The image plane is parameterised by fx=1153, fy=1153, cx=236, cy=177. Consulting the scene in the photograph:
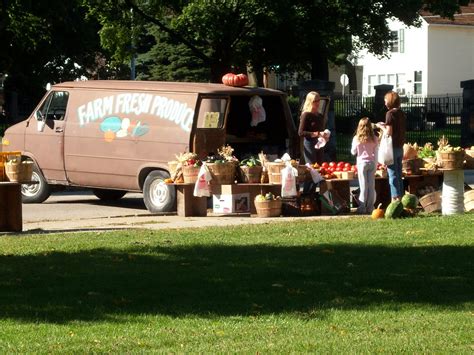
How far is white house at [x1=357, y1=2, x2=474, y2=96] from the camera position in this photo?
68688mm

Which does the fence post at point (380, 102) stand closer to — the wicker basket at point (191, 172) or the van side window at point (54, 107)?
the van side window at point (54, 107)

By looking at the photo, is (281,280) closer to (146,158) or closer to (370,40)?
(146,158)

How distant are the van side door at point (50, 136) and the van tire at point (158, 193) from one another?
1.93 metres

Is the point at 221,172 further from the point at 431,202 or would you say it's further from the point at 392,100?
the point at 431,202

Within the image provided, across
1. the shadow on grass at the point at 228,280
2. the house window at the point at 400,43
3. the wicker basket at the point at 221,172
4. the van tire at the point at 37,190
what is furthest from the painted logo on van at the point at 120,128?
the house window at the point at 400,43

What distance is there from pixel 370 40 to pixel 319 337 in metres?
33.3

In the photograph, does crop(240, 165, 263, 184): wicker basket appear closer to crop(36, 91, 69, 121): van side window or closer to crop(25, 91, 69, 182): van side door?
crop(25, 91, 69, 182): van side door

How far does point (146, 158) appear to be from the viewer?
61.1ft

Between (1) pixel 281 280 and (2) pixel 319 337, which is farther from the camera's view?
(1) pixel 281 280

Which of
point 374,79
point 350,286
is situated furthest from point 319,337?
point 374,79

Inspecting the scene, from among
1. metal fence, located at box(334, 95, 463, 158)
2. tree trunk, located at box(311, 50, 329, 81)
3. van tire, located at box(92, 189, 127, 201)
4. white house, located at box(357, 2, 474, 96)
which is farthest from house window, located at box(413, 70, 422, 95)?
van tire, located at box(92, 189, 127, 201)

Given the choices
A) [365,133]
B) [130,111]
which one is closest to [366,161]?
[365,133]

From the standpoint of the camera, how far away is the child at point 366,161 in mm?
17219

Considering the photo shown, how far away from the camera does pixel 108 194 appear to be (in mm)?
21469
